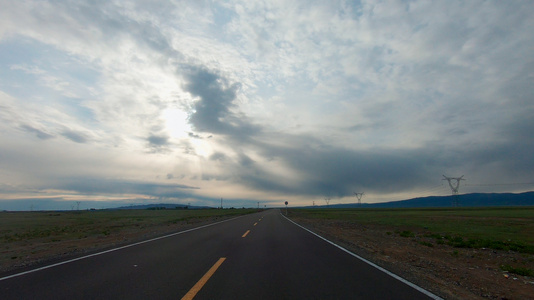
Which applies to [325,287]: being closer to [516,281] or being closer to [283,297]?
[283,297]

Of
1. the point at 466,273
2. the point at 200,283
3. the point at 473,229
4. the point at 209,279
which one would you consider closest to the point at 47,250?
the point at 209,279

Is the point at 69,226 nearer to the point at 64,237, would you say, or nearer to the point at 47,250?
the point at 64,237

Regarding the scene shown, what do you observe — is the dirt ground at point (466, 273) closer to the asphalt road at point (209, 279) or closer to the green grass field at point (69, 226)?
the asphalt road at point (209, 279)

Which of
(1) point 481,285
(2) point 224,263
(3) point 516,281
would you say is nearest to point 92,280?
(2) point 224,263

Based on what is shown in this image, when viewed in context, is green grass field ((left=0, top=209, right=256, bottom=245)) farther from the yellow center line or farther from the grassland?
the yellow center line

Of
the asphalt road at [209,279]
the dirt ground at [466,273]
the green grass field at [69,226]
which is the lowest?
the green grass field at [69,226]

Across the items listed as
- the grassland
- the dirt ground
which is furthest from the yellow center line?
the grassland

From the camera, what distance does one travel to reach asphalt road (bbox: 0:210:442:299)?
571 centimetres

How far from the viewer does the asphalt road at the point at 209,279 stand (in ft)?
18.7

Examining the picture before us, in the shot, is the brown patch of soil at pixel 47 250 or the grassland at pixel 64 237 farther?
the grassland at pixel 64 237

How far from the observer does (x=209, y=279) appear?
671cm

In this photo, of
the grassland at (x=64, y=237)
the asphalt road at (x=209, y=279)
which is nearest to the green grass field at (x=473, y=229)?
the asphalt road at (x=209, y=279)

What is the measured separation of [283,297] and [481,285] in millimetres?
5316

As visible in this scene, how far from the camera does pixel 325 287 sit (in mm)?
6258
